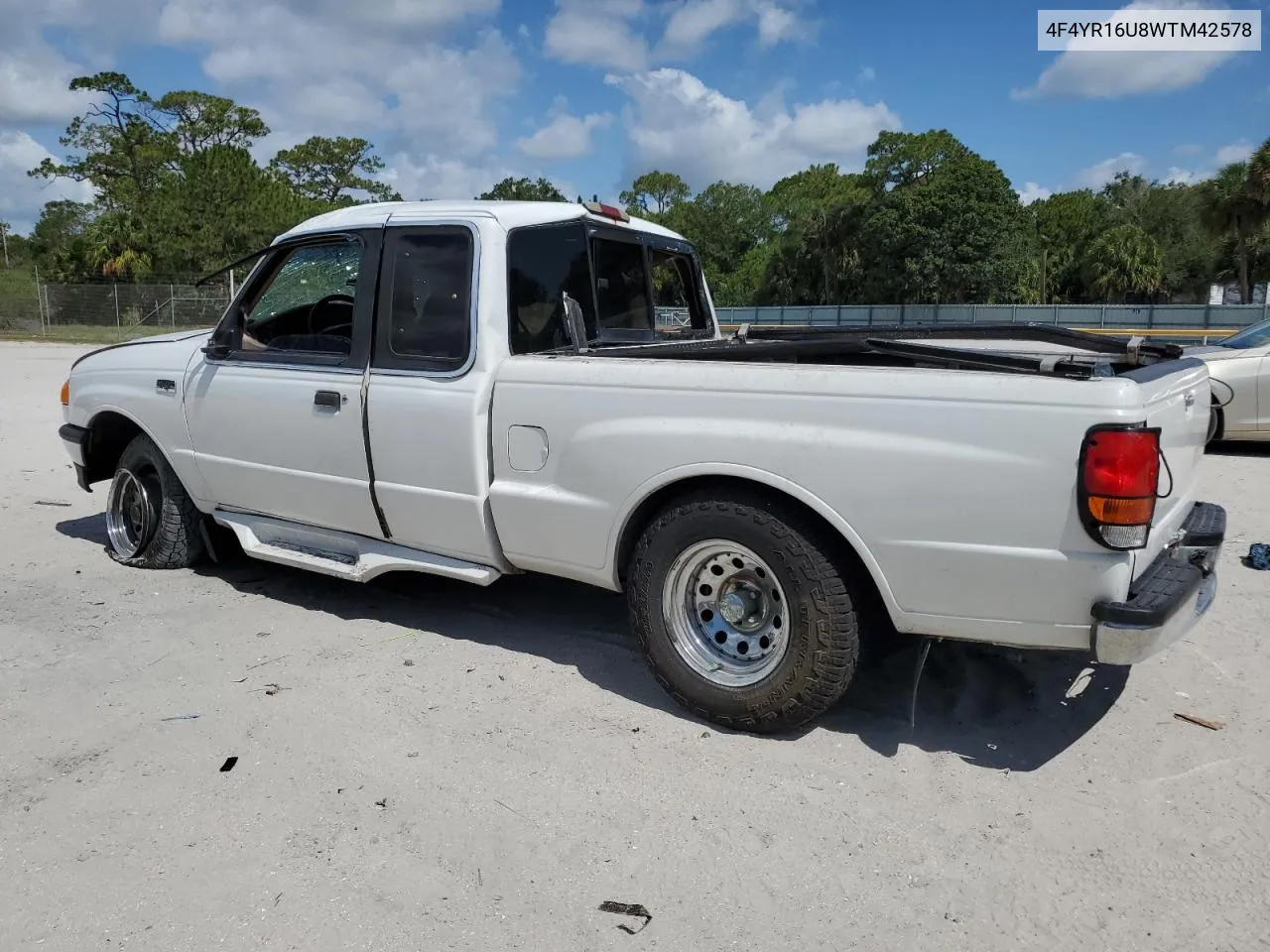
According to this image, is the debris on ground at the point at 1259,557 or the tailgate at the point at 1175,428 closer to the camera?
the tailgate at the point at 1175,428

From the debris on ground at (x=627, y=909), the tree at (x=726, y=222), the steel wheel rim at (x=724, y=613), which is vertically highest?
the tree at (x=726, y=222)

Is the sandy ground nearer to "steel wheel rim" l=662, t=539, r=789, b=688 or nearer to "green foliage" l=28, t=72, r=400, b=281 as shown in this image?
"steel wheel rim" l=662, t=539, r=789, b=688

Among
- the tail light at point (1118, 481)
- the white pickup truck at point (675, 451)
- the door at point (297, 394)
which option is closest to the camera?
the tail light at point (1118, 481)

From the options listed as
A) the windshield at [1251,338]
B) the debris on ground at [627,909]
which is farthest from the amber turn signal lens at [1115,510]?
the windshield at [1251,338]

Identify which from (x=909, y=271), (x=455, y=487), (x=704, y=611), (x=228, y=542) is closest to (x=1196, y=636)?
(x=704, y=611)

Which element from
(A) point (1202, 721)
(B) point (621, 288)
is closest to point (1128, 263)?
(B) point (621, 288)

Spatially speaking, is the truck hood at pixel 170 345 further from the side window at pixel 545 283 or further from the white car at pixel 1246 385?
the white car at pixel 1246 385

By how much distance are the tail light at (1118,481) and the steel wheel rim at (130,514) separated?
197 inches

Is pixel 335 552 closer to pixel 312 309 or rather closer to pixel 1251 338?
pixel 312 309

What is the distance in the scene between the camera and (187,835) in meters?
2.98

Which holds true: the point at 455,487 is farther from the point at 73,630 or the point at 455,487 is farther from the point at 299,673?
the point at 73,630

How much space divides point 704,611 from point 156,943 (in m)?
2.03

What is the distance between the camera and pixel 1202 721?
3656mm

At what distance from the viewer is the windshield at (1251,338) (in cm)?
913
